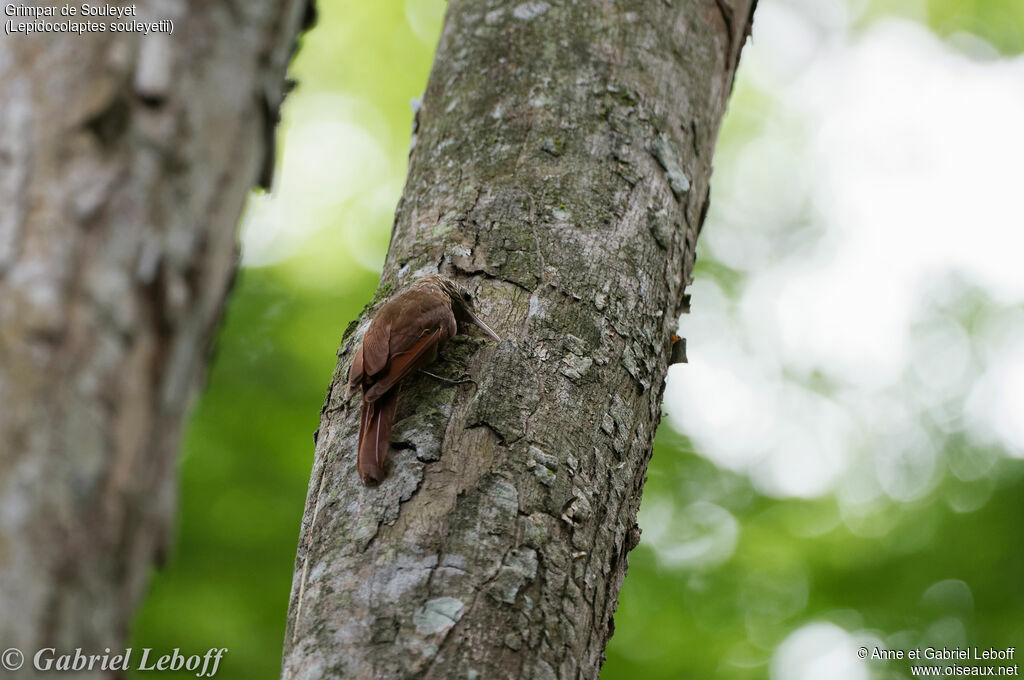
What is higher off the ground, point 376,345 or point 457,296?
point 457,296

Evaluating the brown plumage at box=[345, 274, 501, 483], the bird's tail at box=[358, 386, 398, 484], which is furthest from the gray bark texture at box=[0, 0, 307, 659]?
the brown plumage at box=[345, 274, 501, 483]

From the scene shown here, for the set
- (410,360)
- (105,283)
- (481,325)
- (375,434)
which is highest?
(481,325)

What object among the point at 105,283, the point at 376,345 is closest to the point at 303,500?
the point at 376,345

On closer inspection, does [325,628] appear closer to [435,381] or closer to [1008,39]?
[435,381]

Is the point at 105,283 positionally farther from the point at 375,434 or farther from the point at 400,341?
the point at 400,341

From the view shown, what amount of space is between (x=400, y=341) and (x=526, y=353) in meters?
0.33

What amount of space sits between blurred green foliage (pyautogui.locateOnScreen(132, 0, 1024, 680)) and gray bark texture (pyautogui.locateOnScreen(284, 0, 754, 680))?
3667 millimetres

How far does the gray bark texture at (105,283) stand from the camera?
92cm

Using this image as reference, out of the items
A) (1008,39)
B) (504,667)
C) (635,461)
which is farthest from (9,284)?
(1008,39)

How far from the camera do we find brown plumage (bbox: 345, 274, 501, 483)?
86.4 inches

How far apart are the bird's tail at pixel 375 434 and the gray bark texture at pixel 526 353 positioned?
0.03 metres

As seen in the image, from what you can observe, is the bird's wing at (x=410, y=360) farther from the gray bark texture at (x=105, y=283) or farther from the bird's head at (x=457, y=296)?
the gray bark texture at (x=105, y=283)

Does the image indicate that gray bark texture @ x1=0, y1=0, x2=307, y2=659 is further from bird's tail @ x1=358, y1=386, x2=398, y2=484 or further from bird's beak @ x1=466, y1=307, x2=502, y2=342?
bird's beak @ x1=466, y1=307, x2=502, y2=342

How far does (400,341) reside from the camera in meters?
2.28
